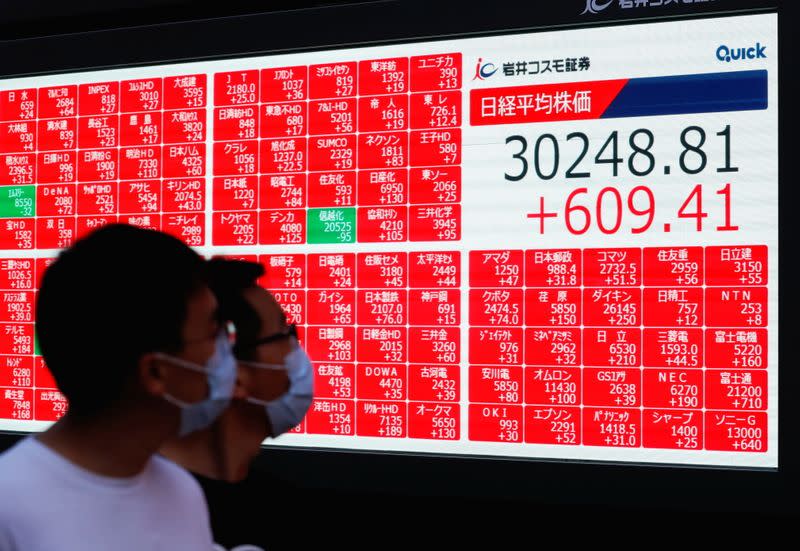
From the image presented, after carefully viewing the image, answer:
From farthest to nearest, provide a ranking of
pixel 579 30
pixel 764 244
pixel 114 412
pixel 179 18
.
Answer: pixel 179 18
pixel 579 30
pixel 764 244
pixel 114 412

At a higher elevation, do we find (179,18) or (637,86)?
(179,18)

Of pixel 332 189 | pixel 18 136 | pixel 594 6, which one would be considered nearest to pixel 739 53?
pixel 594 6

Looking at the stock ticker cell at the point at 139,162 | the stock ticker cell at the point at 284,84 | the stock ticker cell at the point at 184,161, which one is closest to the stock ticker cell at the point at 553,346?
the stock ticker cell at the point at 284,84

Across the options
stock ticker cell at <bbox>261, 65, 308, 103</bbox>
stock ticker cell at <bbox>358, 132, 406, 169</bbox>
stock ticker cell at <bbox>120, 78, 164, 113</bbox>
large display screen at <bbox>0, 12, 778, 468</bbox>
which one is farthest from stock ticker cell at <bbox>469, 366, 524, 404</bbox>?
stock ticker cell at <bbox>120, 78, 164, 113</bbox>

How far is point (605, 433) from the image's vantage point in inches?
72.1

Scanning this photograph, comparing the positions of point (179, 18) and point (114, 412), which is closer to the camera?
point (114, 412)

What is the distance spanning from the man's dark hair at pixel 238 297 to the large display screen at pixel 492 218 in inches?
20.3

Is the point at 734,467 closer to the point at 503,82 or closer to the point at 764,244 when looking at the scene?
the point at 764,244

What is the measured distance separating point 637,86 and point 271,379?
0.92 metres

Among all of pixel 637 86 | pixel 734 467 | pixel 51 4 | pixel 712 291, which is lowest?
pixel 734 467

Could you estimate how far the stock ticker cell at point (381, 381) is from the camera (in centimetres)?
196

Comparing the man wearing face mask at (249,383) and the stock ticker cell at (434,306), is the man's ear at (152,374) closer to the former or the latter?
the man wearing face mask at (249,383)

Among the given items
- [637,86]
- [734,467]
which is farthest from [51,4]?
[734,467]

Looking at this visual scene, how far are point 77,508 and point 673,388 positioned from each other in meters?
1.23
